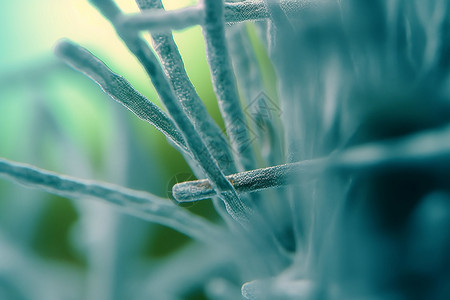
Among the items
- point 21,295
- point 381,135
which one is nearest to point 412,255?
point 381,135

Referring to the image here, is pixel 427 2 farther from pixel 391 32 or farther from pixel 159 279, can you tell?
pixel 159 279

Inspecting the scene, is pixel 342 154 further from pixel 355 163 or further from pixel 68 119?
pixel 68 119

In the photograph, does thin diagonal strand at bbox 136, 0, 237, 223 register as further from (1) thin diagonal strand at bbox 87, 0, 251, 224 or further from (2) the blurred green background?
(2) the blurred green background

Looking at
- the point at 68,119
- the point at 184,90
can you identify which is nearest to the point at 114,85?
the point at 184,90

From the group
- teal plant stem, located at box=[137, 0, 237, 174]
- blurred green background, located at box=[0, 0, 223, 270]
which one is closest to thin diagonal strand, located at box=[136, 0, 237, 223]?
teal plant stem, located at box=[137, 0, 237, 174]

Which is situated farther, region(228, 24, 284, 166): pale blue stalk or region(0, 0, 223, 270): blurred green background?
region(0, 0, 223, 270): blurred green background

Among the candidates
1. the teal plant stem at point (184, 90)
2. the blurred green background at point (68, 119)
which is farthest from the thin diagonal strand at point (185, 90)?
the blurred green background at point (68, 119)

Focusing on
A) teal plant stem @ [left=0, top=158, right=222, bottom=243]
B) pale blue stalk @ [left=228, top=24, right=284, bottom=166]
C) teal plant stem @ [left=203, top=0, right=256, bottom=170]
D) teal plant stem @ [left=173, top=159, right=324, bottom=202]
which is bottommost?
teal plant stem @ [left=173, top=159, right=324, bottom=202]
